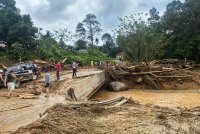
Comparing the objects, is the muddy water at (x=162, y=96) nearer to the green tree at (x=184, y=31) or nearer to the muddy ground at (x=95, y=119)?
the muddy ground at (x=95, y=119)

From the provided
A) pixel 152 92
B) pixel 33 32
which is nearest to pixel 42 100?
pixel 152 92

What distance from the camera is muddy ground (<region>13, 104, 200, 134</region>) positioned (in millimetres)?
11688

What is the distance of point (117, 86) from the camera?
35.4 meters

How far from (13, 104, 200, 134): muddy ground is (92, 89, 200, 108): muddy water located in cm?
1063

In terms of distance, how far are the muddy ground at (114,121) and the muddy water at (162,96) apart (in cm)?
1063

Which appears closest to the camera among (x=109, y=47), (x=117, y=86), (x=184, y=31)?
(x=117, y=86)

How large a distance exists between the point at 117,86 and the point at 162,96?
5.72 meters

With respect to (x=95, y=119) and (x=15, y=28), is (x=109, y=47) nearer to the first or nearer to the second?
(x=15, y=28)

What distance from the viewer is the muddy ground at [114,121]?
11.7m

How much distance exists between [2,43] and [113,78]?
1903cm

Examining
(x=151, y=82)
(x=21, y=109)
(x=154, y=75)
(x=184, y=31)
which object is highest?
(x=184, y=31)

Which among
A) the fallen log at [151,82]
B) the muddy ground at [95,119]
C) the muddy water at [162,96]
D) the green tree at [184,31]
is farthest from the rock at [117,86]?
the green tree at [184,31]

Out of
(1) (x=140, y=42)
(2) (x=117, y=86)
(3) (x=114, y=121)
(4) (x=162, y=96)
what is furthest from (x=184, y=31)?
(3) (x=114, y=121)

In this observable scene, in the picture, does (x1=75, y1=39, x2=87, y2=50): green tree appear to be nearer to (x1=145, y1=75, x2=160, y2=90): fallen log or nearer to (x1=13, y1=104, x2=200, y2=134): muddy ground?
(x1=145, y1=75, x2=160, y2=90): fallen log
